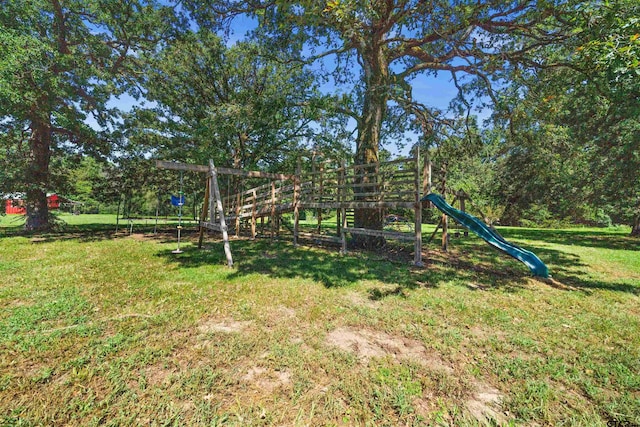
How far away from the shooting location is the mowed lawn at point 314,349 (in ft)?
7.20

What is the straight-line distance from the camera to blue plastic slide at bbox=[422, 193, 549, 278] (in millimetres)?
6234

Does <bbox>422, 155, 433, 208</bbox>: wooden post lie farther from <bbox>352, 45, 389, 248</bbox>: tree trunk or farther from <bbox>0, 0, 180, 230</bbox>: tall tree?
<bbox>0, 0, 180, 230</bbox>: tall tree

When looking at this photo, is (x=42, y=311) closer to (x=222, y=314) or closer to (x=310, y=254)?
(x=222, y=314)

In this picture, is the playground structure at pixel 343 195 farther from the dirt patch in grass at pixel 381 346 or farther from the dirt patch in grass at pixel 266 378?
the dirt patch in grass at pixel 266 378

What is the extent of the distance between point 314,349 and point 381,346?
0.80 m

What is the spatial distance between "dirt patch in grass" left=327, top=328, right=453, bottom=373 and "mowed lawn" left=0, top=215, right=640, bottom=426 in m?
0.02

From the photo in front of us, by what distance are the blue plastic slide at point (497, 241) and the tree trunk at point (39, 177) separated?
17.3 m

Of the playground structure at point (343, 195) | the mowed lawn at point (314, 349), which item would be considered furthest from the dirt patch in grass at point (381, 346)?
the playground structure at point (343, 195)

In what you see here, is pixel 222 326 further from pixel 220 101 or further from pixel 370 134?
pixel 220 101

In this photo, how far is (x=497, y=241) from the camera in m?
6.89

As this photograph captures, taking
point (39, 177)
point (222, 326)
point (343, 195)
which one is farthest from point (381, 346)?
point (39, 177)

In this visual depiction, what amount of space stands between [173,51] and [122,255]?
37.0 feet

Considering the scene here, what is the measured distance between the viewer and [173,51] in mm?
13836

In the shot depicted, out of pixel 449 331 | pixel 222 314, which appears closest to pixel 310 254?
pixel 222 314
